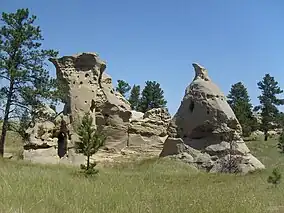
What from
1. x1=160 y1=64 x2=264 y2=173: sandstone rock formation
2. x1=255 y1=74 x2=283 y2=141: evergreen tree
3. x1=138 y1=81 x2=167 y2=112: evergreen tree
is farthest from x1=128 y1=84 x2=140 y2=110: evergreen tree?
x1=160 y1=64 x2=264 y2=173: sandstone rock formation

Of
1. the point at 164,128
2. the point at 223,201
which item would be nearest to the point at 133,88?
the point at 164,128

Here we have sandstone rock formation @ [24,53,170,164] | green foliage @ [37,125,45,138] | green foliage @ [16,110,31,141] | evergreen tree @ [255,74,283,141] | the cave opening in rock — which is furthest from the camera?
evergreen tree @ [255,74,283,141]

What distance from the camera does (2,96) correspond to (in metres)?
25.5

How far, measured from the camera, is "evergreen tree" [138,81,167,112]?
61906 mm

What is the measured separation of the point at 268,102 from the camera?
2303 inches

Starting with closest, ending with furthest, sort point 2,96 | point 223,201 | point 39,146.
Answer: point 223,201, point 2,96, point 39,146

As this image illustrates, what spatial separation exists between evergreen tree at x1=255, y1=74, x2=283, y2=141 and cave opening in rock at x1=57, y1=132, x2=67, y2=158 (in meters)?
35.6

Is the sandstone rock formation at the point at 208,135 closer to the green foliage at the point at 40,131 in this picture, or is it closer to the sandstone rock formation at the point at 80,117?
the sandstone rock formation at the point at 80,117

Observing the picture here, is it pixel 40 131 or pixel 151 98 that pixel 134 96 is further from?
pixel 40 131

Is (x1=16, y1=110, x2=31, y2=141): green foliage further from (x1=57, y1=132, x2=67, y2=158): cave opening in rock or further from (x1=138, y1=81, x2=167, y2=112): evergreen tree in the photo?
(x1=138, y1=81, x2=167, y2=112): evergreen tree

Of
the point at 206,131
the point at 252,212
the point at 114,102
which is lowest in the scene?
the point at 252,212

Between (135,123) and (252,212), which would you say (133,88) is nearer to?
(135,123)

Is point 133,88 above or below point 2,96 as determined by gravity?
above

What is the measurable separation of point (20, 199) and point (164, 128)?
2793 centimetres
